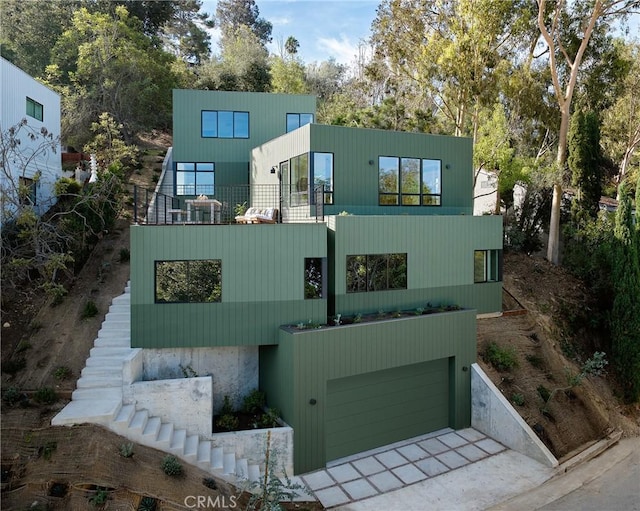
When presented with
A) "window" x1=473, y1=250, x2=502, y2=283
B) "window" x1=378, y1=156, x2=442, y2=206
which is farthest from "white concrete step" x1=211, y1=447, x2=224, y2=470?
"window" x1=473, y1=250, x2=502, y2=283

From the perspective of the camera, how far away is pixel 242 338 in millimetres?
10820

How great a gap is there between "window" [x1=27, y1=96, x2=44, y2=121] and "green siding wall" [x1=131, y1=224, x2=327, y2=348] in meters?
10.4

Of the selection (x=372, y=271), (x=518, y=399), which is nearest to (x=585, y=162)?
(x=518, y=399)

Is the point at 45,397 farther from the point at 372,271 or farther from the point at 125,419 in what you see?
the point at 372,271

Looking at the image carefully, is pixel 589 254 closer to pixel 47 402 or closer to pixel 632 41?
pixel 632 41

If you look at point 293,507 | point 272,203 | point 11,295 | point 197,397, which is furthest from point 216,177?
point 293,507

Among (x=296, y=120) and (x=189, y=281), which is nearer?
(x=189, y=281)

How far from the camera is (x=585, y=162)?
19.2 metres

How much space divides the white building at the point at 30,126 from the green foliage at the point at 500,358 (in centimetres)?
1492

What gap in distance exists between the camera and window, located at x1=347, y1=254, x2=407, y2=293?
39.3 ft

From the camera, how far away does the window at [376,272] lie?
1199cm

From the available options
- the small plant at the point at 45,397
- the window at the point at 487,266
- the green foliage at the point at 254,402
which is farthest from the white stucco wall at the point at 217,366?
the window at the point at 487,266

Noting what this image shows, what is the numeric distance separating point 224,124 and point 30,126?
6.89 meters

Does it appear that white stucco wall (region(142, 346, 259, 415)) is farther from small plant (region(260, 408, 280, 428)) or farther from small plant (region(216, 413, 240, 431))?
small plant (region(260, 408, 280, 428))
